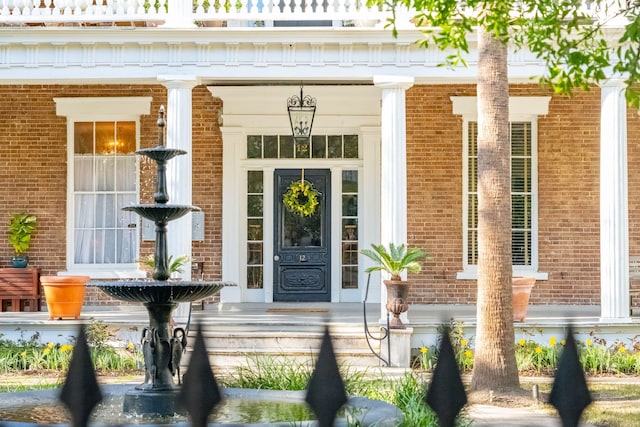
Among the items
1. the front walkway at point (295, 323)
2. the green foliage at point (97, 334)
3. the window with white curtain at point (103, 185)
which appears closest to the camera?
the green foliage at point (97, 334)

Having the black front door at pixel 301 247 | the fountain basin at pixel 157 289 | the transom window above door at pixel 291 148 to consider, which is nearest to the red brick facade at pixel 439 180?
the transom window above door at pixel 291 148

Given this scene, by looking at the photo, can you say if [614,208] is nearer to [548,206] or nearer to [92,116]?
[548,206]

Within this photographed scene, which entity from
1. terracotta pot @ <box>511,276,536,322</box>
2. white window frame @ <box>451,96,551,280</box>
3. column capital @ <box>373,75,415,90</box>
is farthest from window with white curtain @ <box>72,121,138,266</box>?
terracotta pot @ <box>511,276,536,322</box>

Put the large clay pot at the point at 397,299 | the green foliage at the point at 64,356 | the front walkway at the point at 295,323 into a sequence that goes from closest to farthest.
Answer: the green foliage at the point at 64,356 → the large clay pot at the point at 397,299 → the front walkway at the point at 295,323

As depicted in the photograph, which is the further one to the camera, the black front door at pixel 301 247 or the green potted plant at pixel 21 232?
the black front door at pixel 301 247

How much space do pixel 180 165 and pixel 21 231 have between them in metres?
4.17

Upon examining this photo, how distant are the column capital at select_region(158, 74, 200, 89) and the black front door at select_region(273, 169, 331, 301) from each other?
3663 millimetres

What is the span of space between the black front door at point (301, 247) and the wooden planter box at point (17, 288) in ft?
12.9

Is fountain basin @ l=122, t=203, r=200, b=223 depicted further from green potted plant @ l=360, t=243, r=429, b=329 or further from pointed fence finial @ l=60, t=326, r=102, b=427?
green potted plant @ l=360, t=243, r=429, b=329

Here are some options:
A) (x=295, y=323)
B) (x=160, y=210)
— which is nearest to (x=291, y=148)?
(x=295, y=323)

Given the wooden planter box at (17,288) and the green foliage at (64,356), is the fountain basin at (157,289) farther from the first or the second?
the wooden planter box at (17,288)

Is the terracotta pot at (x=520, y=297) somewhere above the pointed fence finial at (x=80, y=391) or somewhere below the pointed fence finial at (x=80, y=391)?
below

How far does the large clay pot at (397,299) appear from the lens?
1263 centimetres

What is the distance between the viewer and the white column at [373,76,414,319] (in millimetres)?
13383
